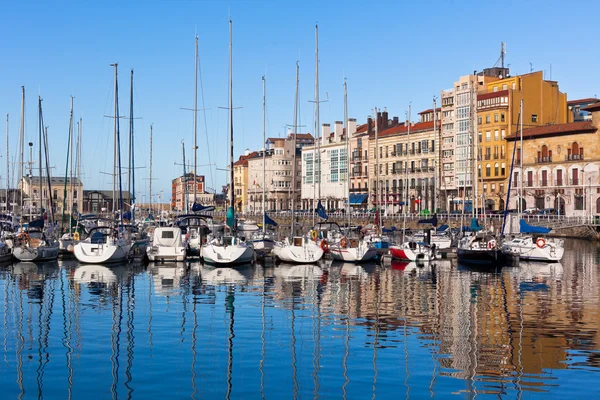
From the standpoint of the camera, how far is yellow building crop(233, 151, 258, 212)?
188250mm

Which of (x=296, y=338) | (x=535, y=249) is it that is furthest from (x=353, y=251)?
(x=296, y=338)

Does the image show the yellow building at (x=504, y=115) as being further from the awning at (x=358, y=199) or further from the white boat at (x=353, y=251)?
the white boat at (x=353, y=251)

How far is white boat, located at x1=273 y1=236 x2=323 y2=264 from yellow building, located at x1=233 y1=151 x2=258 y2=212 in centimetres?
13045

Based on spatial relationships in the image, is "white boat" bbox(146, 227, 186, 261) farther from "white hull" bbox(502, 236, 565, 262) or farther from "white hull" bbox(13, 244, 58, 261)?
"white hull" bbox(502, 236, 565, 262)

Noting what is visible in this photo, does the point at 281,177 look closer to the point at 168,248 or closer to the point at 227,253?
the point at 168,248

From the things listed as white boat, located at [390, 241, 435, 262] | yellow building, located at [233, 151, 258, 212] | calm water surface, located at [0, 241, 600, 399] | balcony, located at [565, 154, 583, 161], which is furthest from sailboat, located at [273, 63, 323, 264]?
yellow building, located at [233, 151, 258, 212]

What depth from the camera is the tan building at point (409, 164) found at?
5015 inches

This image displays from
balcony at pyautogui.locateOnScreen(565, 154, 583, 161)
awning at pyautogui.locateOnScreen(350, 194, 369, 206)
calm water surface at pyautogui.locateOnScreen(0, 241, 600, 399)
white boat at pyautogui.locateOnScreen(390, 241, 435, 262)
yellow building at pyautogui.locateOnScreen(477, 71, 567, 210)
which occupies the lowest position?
calm water surface at pyautogui.locateOnScreen(0, 241, 600, 399)

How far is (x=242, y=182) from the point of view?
192 m

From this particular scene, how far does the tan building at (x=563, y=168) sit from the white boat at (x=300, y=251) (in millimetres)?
51853

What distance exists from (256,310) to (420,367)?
38.6 feet

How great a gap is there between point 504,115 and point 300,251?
223 ft

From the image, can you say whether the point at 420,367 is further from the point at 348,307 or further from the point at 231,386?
the point at 348,307

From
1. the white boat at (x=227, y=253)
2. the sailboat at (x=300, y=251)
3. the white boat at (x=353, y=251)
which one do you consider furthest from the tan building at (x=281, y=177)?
the white boat at (x=227, y=253)
